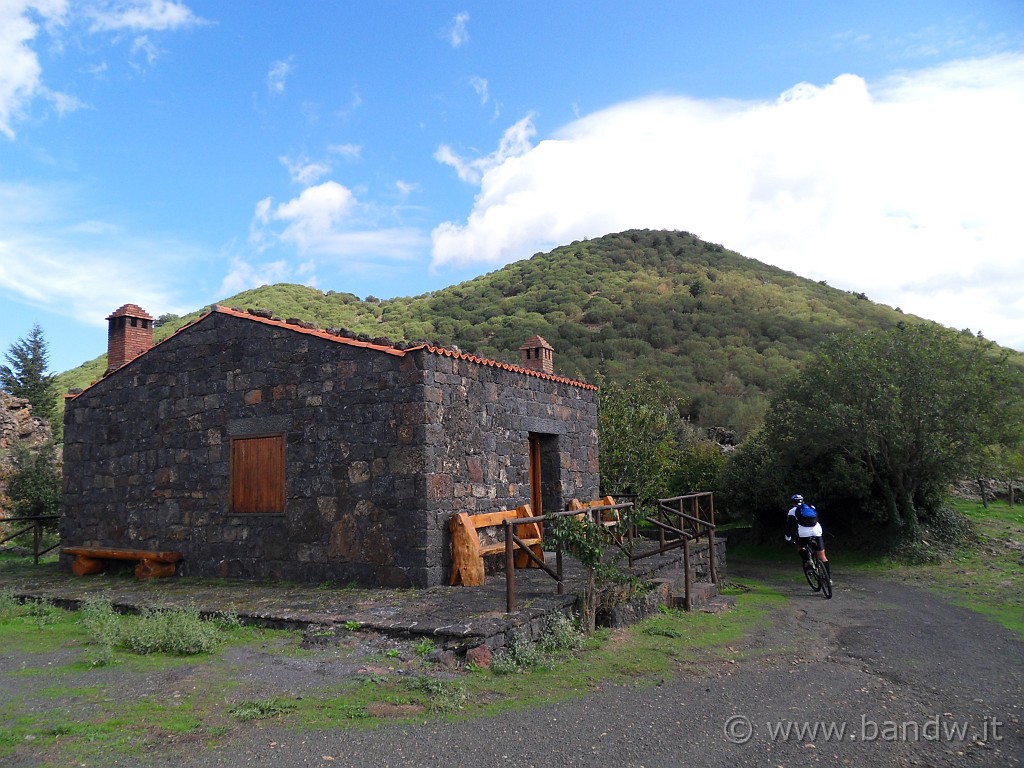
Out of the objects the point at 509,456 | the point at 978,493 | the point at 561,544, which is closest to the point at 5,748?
the point at 561,544

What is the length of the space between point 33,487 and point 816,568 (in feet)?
56.4

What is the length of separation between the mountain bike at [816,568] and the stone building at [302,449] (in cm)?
379

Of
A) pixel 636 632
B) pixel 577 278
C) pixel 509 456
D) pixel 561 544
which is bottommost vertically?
pixel 636 632

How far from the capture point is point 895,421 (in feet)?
46.9

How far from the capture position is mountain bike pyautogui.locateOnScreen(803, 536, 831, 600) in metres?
11.1

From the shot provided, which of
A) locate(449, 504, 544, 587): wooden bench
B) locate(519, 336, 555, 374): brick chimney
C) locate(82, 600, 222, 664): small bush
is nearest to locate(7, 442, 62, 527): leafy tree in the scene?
locate(82, 600, 222, 664): small bush

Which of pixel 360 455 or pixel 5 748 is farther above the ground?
pixel 360 455

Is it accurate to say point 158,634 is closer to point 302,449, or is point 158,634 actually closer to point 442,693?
point 442,693

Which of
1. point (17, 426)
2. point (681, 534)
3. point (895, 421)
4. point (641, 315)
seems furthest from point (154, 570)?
point (641, 315)

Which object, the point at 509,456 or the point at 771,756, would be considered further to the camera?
the point at 509,456

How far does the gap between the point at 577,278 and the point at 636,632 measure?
3983cm

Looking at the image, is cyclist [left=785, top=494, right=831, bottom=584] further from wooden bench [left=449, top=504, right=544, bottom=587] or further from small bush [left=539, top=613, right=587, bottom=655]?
small bush [left=539, top=613, right=587, bottom=655]

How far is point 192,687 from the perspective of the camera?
5.57 metres

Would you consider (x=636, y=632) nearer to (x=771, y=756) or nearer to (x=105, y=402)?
(x=771, y=756)
